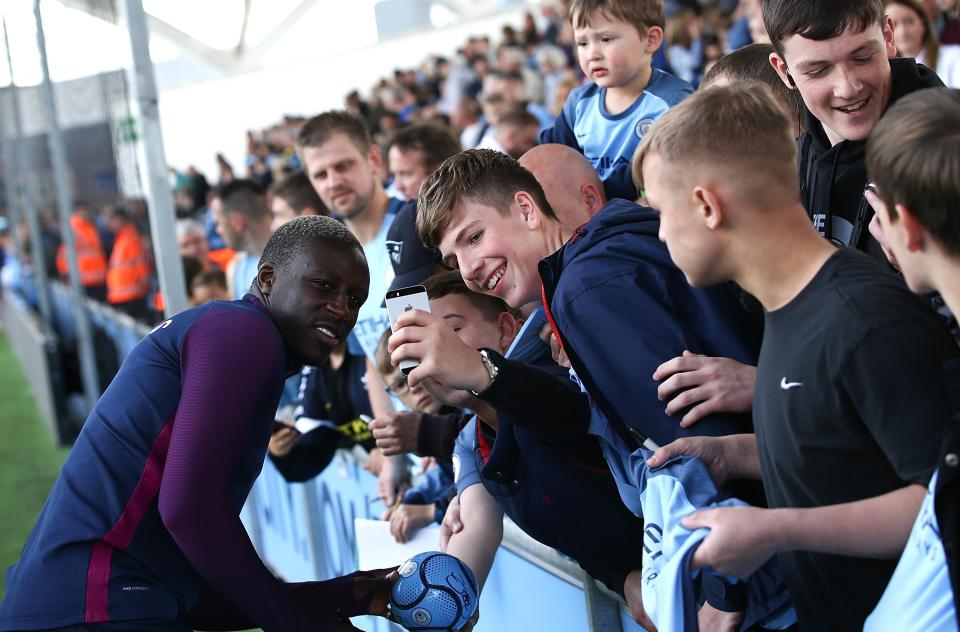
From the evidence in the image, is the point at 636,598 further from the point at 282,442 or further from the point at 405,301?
the point at 282,442

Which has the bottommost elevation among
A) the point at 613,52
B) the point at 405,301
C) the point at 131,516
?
the point at 131,516

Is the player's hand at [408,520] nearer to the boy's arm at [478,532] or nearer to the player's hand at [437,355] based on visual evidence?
the boy's arm at [478,532]

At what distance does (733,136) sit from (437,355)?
75 cm

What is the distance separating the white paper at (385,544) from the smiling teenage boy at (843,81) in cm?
152

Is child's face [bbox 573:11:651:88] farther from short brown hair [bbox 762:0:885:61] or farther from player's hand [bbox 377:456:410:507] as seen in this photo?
player's hand [bbox 377:456:410:507]

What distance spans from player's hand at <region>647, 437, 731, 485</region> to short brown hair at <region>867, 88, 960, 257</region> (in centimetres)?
61

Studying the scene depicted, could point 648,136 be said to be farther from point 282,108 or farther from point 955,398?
point 282,108

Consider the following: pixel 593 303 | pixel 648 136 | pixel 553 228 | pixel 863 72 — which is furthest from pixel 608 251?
pixel 863 72

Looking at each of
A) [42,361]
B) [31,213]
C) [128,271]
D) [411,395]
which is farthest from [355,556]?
[31,213]

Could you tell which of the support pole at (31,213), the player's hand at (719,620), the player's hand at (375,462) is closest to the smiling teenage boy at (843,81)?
the player's hand at (719,620)

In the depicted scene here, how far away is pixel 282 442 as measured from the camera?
14.0 ft

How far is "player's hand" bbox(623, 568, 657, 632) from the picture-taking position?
2.19m

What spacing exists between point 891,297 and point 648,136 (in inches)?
19.9

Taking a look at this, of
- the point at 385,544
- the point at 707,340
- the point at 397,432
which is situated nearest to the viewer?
the point at 707,340
